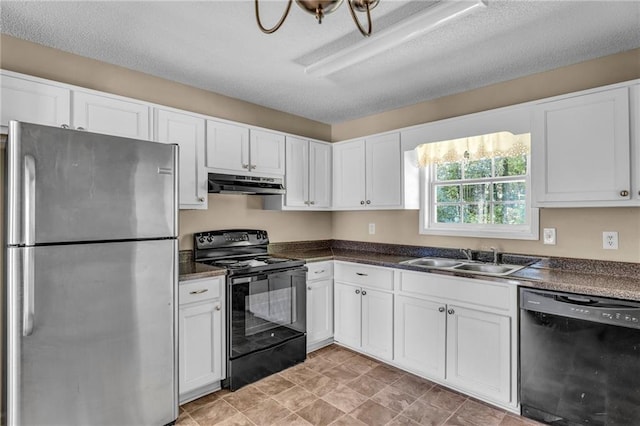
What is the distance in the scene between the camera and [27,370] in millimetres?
1687

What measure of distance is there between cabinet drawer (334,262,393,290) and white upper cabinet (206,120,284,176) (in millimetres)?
1128

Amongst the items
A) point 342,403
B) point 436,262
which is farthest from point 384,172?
point 342,403

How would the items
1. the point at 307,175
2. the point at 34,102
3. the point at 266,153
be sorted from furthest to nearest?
the point at 307,175
the point at 266,153
the point at 34,102

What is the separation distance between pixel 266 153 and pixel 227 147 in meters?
0.41

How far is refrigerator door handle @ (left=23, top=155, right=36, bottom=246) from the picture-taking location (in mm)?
1672

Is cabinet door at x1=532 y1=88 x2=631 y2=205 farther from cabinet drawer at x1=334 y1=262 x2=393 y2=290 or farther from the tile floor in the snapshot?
the tile floor

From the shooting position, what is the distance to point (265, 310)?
112 inches

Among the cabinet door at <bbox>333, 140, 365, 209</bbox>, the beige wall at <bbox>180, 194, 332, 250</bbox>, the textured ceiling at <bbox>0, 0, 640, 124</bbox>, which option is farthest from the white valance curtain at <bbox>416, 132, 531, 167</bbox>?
the beige wall at <bbox>180, 194, 332, 250</bbox>

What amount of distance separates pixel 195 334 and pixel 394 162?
2277mm

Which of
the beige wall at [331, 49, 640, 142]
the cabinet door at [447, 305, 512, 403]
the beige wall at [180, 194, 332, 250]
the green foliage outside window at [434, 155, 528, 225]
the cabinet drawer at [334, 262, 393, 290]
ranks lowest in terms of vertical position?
the cabinet door at [447, 305, 512, 403]

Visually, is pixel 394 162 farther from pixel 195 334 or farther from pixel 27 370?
pixel 27 370

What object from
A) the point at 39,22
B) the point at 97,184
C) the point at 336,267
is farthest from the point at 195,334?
the point at 39,22

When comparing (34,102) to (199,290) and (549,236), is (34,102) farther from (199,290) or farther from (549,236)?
(549,236)

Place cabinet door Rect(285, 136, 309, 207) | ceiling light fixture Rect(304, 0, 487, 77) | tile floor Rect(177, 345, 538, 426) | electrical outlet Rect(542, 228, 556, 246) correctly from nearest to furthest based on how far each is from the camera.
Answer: ceiling light fixture Rect(304, 0, 487, 77)
tile floor Rect(177, 345, 538, 426)
electrical outlet Rect(542, 228, 556, 246)
cabinet door Rect(285, 136, 309, 207)
